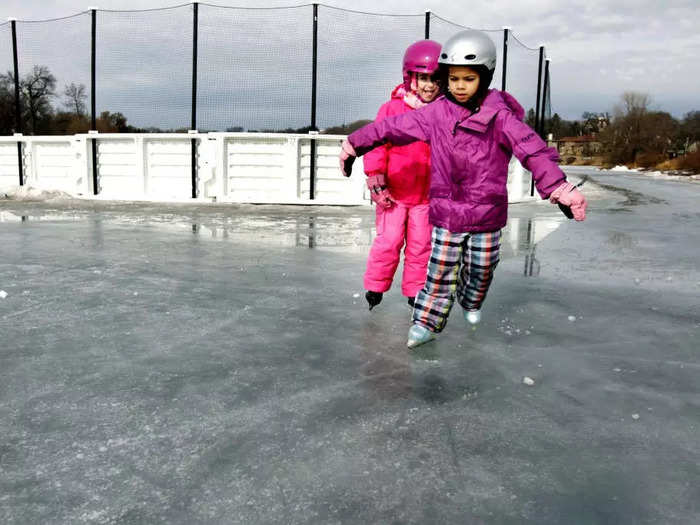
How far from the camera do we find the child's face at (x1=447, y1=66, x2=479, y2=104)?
2.98m

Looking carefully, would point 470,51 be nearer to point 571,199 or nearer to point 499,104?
point 499,104

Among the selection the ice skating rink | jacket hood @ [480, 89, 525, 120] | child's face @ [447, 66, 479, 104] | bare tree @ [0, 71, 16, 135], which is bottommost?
the ice skating rink

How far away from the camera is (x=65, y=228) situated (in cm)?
767

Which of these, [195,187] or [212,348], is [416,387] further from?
[195,187]

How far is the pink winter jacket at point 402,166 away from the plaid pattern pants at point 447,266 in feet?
1.74

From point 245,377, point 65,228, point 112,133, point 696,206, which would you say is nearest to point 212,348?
point 245,377

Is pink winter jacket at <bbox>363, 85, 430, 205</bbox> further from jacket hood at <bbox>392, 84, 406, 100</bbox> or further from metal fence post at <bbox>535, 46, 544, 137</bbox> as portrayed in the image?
metal fence post at <bbox>535, 46, 544, 137</bbox>

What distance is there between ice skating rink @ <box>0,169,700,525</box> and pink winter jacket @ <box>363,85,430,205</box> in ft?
2.39

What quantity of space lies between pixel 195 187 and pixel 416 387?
32.1 feet

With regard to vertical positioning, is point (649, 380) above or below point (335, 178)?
below

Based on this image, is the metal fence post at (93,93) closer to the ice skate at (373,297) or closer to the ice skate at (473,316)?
the ice skate at (373,297)

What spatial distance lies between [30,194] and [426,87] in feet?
35.4

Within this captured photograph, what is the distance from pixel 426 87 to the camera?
3629 millimetres

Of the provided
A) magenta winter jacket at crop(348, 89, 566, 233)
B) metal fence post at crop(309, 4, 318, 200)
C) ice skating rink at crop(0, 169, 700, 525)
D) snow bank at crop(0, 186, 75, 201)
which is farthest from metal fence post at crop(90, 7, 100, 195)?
magenta winter jacket at crop(348, 89, 566, 233)
